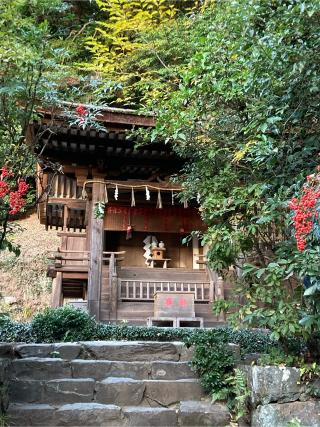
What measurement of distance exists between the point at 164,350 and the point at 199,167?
2538 mm

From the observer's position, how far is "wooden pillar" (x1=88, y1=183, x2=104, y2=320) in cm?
905

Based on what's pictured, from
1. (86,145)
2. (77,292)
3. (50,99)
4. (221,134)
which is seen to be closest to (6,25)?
(50,99)

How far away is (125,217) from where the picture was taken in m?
11.0

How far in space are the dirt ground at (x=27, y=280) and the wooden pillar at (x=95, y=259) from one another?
1021cm

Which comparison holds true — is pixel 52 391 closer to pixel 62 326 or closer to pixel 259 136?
pixel 62 326

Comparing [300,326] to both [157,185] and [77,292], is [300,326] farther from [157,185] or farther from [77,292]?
[77,292]

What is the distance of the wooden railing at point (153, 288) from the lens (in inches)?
366

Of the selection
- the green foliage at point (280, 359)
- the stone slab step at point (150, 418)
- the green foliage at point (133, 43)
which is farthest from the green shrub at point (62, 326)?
the green foliage at point (133, 43)

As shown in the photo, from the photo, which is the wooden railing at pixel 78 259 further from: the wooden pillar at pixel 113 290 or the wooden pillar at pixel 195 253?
the wooden pillar at pixel 195 253

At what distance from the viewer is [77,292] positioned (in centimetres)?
1625

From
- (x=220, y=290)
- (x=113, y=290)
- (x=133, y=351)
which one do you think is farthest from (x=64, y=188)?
(x=133, y=351)

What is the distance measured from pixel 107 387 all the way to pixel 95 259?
14.5 feet

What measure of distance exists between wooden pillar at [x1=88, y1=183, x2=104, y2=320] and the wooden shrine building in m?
0.02

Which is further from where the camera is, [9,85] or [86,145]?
[86,145]
